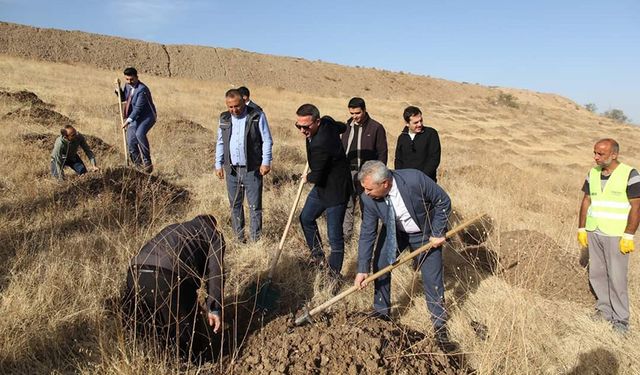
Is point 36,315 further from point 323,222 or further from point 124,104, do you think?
point 124,104

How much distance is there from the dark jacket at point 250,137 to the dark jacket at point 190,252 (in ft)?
5.07

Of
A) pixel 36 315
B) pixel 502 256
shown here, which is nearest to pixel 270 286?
pixel 36 315

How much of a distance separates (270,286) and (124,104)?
464 centimetres

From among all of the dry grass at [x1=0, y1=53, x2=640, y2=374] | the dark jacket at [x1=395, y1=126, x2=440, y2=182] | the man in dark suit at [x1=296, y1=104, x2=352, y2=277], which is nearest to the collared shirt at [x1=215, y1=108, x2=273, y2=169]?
the man in dark suit at [x1=296, y1=104, x2=352, y2=277]

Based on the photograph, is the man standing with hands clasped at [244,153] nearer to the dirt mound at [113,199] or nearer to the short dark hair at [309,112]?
the short dark hair at [309,112]

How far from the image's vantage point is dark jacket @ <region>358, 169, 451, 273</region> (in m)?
2.89

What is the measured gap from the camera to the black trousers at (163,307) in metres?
2.41

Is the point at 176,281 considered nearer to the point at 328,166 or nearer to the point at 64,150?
the point at 328,166

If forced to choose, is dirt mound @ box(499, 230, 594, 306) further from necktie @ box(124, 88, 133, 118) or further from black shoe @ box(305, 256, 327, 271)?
necktie @ box(124, 88, 133, 118)

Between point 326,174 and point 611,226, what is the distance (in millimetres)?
2500

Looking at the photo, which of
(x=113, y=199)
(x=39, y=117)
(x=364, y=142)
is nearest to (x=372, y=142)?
(x=364, y=142)

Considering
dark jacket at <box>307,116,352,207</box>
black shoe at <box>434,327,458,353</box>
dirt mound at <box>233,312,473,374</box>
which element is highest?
dark jacket at <box>307,116,352,207</box>

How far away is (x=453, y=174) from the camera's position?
9.70 meters

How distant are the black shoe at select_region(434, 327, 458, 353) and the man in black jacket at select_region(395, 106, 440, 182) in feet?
5.91
